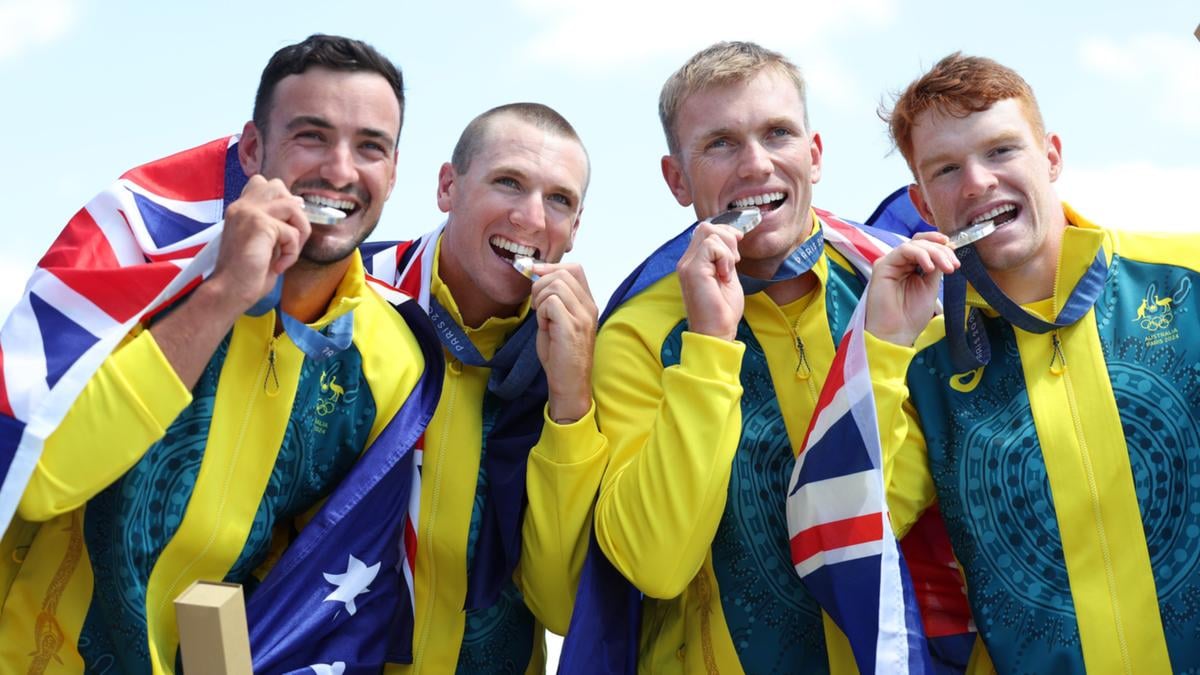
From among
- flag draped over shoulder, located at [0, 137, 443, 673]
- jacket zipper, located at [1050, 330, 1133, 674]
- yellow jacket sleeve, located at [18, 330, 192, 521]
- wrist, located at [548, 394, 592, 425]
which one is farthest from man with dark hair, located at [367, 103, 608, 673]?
jacket zipper, located at [1050, 330, 1133, 674]

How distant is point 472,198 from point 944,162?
69.1 inches

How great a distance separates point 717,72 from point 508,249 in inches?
39.2

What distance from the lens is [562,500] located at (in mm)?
4258

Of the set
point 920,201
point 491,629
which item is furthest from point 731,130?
point 491,629

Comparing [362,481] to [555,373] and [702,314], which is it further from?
[702,314]

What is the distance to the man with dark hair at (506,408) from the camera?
170 inches

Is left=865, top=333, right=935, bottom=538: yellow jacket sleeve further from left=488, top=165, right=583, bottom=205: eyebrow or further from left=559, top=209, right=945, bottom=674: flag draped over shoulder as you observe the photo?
left=488, top=165, right=583, bottom=205: eyebrow

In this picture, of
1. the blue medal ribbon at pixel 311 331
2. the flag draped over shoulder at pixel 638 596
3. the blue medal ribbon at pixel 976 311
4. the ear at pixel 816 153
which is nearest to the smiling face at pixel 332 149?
the blue medal ribbon at pixel 311 331

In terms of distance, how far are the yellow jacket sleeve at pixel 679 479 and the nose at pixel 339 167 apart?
125 centimetres

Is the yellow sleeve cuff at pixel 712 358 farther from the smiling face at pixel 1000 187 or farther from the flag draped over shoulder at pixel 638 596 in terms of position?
the smiling face at pixel 1000 187

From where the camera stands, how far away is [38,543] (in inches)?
163

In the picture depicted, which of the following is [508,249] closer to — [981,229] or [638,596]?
[638,596]

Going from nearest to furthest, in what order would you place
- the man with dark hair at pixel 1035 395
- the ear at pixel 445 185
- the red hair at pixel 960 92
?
the man with dark hair at pixel 1035 395
the red hair at pixel 960 92
the ear at pixel 445 185

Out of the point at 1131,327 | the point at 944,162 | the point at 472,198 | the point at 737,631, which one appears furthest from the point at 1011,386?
the point at 472,198
